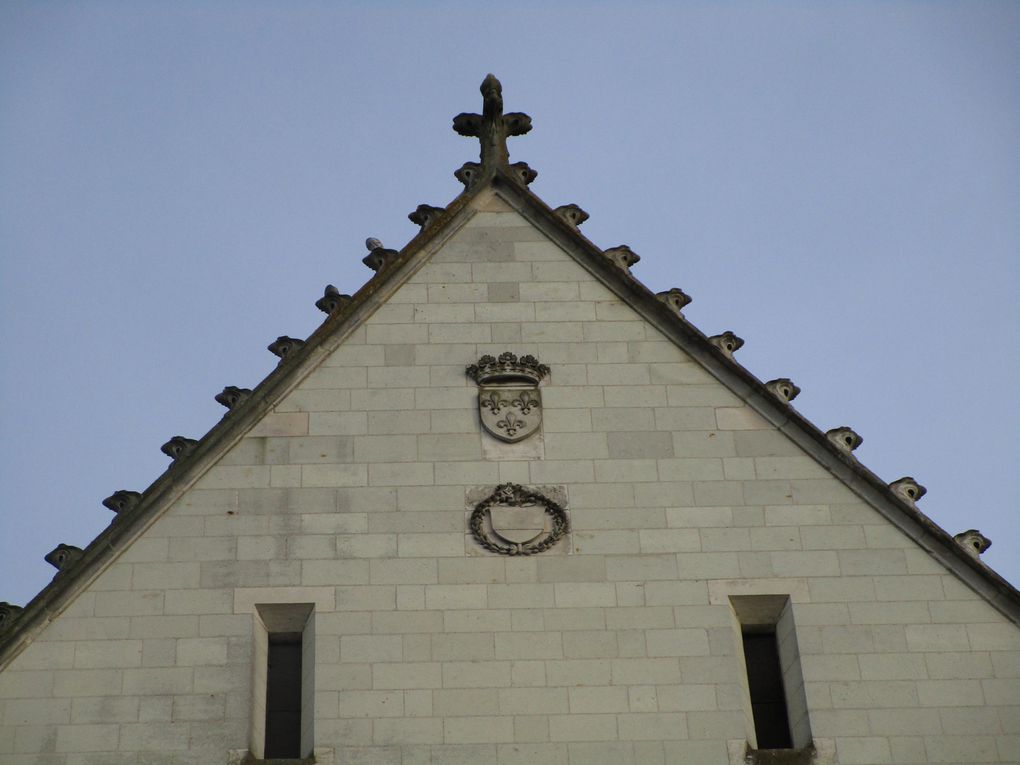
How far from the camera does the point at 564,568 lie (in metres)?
22.9

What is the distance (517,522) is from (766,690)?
2899mm

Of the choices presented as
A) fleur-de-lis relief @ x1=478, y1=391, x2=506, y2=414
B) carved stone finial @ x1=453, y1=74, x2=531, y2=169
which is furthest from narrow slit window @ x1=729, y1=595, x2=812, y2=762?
carved stone finial @ x1=453, y1=74, x2=531, y2=169

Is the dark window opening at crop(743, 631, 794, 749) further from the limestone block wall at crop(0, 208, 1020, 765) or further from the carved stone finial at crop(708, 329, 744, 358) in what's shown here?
the carved stone finial at crop(708, 329, 744, 358)

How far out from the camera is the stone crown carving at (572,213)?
25.2 m

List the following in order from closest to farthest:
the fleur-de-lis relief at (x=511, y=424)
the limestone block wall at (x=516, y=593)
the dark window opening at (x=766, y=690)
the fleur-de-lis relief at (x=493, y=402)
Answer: the limestone block wall at (x=516, y=593)
the dark window opening at (x=766, y=690)
the fleur-de-lis relief at (x=511, y=424)
the fleur-de-lis relief at (x=493, y=402)

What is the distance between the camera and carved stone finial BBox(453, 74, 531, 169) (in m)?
25.9

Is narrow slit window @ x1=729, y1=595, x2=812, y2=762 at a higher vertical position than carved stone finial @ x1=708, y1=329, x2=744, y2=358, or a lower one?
lower

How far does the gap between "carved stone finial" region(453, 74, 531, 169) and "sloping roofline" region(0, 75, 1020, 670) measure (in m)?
0.04

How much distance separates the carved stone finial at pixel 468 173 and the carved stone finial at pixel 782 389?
401 cm

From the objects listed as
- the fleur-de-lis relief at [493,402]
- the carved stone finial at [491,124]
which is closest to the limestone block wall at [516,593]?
the fleur-de-lis relief at [493,402]

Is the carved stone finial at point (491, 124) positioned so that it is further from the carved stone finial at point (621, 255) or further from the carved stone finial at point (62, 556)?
the carved stone finial at point (62, 556)

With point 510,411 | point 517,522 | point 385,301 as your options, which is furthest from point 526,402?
point 385,301

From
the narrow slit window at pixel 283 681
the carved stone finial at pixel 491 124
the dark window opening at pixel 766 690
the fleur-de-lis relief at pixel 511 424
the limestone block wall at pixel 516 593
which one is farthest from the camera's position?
the carved stone finial at pixel 491 124

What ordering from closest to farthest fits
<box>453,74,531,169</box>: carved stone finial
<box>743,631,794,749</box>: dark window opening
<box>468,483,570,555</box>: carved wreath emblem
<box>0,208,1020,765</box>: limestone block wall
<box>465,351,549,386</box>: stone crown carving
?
<box>0,208,1020,765</box>: limestone block wall < <box>743,631,794,749</box>: dark window opening < <box>468,483,570,555</box>: carved wreath emblem < <box>465,351,549,386</box>: stone crown carving < <box>453,74,531,169</box>: carved stone finial
